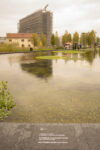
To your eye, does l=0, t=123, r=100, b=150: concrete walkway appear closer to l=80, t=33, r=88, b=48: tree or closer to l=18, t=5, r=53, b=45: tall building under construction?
l=80, t=33, r=88, b=48: tree

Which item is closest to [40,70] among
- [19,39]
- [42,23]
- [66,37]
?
[19,39]

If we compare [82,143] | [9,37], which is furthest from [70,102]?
[9,37]

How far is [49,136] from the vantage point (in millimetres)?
3256

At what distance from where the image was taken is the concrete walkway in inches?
115

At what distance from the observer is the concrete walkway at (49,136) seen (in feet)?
9.55

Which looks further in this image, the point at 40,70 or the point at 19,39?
the point at 19,39

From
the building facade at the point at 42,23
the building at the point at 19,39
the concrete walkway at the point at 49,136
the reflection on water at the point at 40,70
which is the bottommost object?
the concrete walkway at the point at 49,136

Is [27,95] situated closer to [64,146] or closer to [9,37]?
[64,146]

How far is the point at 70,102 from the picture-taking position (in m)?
5.66

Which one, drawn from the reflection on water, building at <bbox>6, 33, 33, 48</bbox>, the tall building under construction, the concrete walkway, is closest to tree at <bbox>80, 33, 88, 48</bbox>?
building at <bbox>6, 33, 33, 48</bbox>

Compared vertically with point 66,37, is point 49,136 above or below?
below

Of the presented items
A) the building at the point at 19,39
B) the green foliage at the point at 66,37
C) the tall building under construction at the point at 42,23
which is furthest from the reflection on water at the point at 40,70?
the tall building under construction at the point at 42,23

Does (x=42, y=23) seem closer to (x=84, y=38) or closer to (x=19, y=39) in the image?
(x=19, y=39)

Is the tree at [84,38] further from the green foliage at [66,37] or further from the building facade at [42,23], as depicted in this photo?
the building facade at [42,23]
